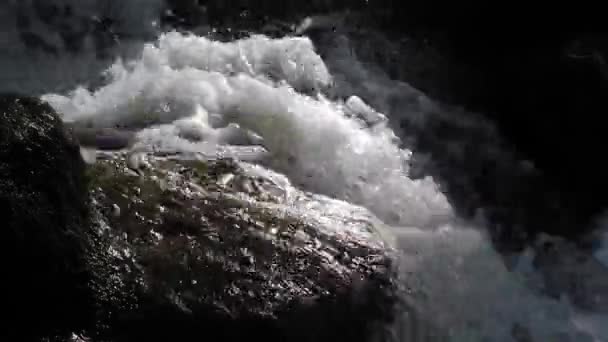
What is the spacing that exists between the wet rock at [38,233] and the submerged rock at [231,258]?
218mm

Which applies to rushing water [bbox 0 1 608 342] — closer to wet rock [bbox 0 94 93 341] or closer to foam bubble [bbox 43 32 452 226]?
foam bubble [bbox 43 32 452 226]

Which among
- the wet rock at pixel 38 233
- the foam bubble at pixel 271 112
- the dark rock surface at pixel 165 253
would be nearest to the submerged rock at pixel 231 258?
the dark rock surface at pixel 165 253

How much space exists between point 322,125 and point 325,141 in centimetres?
29

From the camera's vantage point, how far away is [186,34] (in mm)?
6973

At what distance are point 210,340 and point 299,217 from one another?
4.06ft

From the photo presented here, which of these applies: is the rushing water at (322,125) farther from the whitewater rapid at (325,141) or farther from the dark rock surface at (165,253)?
the dark rock surface at (165,253)

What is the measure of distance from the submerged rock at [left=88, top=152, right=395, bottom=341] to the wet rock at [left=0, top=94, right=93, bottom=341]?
0.22m

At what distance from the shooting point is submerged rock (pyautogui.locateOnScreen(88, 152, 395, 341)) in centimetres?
344

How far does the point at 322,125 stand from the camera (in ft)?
19.2

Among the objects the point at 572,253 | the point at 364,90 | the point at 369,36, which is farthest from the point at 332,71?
the point at 572,253

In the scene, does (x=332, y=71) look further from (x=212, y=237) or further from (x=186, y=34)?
(x=212, y=237)

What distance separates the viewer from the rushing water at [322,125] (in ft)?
14.8

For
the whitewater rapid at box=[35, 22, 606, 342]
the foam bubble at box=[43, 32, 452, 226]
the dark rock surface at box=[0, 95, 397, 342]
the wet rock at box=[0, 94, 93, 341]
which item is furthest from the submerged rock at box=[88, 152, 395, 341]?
the foam bubble at box=[43, 32, 452, 226]

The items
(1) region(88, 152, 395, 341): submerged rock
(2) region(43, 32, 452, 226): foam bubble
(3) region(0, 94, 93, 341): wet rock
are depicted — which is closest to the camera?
(3) region(0, 94, 93, 341): wet rock
